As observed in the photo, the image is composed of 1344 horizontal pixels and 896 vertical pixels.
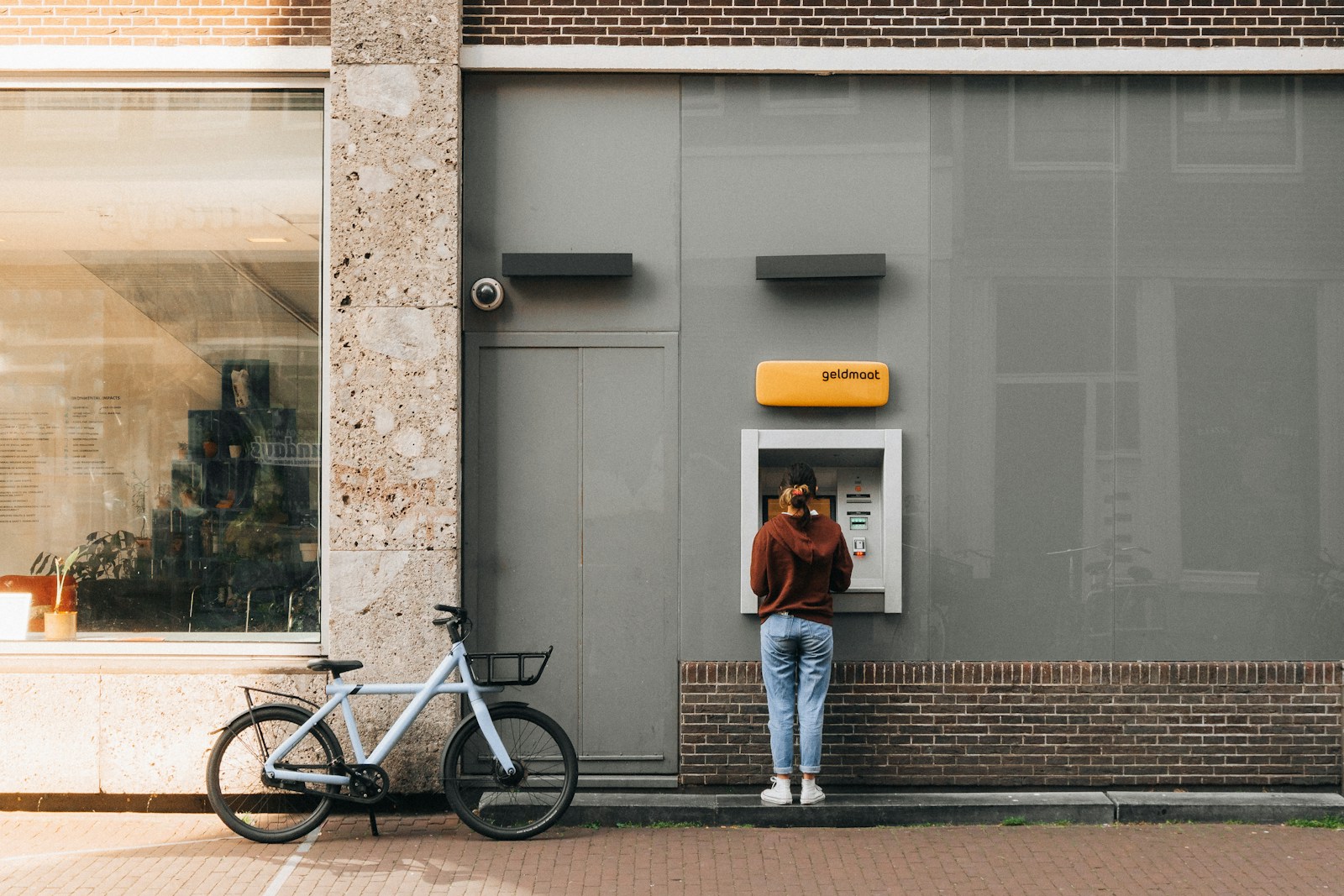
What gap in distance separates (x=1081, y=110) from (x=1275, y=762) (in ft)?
12.9

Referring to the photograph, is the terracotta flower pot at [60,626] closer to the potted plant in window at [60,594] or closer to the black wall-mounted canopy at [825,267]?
the potted plant in window at [60,594]

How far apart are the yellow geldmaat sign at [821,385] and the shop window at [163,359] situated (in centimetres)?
269

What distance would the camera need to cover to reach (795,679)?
6.21 meters

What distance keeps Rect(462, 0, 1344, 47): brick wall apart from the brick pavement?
4448 mm

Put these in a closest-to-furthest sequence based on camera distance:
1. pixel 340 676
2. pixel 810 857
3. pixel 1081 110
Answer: pixel 810 857, pixel 340 676, pixel 1081 110

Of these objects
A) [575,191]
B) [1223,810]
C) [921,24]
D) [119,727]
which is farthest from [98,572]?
[1223,810]

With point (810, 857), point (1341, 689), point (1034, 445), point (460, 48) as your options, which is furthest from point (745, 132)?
point (1341, 689)

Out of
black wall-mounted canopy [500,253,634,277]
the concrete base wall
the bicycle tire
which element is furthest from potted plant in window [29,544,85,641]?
black wall-mounted canopy [500,253,634,277]

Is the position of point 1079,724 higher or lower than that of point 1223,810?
higher

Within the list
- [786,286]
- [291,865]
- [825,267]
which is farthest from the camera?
[786,286]

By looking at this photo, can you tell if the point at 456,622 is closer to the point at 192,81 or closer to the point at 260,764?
the point at 260,764

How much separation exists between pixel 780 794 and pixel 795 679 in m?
0.64

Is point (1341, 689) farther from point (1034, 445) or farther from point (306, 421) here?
point (306, 421)

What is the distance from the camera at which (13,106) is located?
6.74 meters
